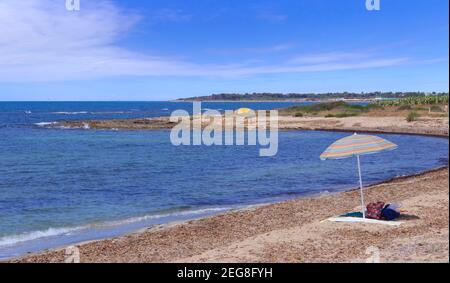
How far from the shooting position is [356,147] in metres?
14.4

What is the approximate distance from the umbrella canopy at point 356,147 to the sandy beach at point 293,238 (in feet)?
6.30

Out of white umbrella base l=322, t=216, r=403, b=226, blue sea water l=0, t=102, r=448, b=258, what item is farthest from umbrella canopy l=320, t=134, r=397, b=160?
blue sea water l=0, t=102, r=448, b=258

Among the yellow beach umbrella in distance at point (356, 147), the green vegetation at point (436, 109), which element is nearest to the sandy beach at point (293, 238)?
the yellow beach umbrella in distance at point (356, 147)

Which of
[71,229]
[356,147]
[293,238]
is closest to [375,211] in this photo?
[356,147]

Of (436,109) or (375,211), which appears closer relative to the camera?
(375,211)

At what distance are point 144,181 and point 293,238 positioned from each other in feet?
55.9

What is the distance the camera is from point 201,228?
1602cm

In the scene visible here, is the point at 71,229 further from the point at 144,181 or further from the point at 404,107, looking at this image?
the point at 404,107

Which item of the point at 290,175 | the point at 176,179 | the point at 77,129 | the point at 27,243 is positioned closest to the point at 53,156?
the point at 176,179

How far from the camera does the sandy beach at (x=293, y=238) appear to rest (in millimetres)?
11133

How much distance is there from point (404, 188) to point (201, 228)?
9503 mm

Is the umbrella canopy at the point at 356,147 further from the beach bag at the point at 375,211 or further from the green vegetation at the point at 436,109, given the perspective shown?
the green vegetation at the point at 436,109

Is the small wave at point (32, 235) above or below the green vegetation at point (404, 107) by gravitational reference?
below
